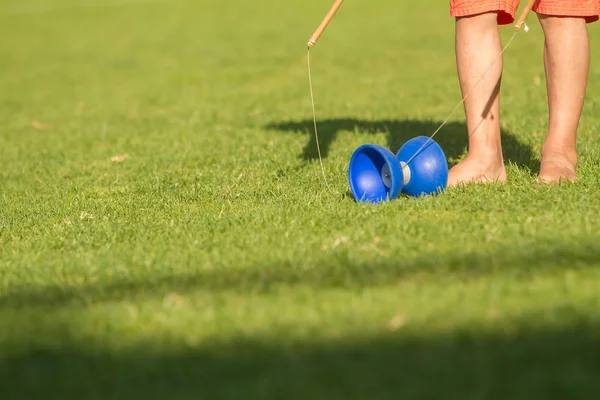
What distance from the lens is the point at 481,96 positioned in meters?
4.57

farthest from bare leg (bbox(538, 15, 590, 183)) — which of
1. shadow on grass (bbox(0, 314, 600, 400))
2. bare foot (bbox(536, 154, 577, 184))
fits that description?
shadow on grass (bbox(0, 314, 600, 400))

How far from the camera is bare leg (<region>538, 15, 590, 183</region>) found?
4.48m

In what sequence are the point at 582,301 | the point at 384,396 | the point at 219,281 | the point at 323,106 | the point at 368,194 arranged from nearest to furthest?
the point at 384,396 → the point at 582,301 → the point at 219,281 → the point at 368,194 → the point at 323,106

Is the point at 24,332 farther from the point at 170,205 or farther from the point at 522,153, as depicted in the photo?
the point at 522,153

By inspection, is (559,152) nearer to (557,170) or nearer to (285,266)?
(557,170)

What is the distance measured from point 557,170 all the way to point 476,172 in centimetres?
40

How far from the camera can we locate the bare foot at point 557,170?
4.32 m

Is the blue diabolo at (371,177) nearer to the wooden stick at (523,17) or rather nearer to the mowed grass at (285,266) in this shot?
the mowed grass at (285,266)

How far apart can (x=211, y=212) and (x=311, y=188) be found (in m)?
0.65

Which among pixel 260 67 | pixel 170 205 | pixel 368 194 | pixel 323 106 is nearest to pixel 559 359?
pixel 368 194

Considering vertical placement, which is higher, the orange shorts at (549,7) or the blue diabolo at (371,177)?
the orange shorts at (549,7)

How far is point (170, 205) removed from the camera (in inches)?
182

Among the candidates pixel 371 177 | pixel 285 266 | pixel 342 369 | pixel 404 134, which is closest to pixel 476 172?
pixel 371 177

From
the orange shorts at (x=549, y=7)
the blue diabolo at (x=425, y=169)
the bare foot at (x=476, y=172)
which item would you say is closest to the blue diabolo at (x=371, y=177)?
the blue diabolo at (x=425, y=169)
